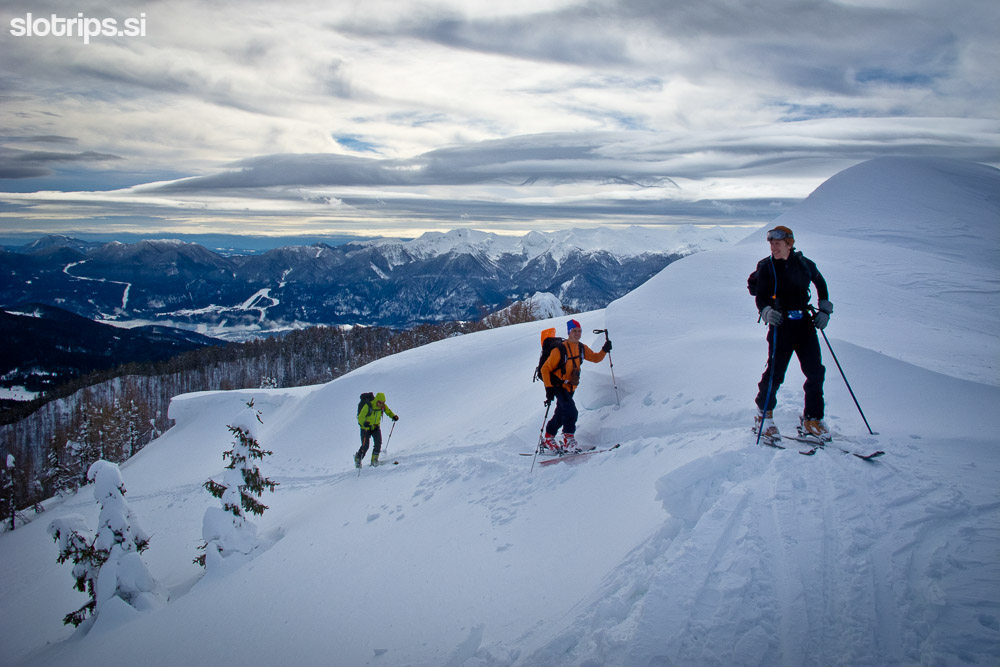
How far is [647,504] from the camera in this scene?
242 inches

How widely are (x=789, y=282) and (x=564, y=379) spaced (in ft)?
13.0

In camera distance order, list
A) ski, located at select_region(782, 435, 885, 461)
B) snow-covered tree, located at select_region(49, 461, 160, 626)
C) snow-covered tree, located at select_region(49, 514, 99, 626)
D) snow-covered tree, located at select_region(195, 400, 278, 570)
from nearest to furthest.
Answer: ski, located at select_region(782, 435, 885, 461) < snow-covered tree, located at select_region(49, 461, 160, 626) < snow-covered tree, located at select_region(195, 400, 278, 570) < snow-covered tree, located at select_region(49, 514, 99, 626)

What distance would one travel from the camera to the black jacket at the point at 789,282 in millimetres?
6577

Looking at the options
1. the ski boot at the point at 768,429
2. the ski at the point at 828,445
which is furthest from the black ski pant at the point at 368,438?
the ski at the point at 828,445

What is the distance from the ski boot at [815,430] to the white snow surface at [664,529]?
0.35 meters

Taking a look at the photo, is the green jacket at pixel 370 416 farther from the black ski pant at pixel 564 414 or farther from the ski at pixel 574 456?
the ski at pixel 574 456

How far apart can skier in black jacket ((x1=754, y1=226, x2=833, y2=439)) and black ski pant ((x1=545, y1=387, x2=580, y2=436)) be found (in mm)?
3173

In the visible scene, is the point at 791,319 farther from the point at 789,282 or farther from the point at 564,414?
the point at 564,414

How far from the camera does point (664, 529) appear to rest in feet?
17.8

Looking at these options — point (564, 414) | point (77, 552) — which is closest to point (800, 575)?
point (564, 414)

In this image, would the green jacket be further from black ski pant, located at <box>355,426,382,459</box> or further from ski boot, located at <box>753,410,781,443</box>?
ski boot, located at <box>753,410,781,443</box>

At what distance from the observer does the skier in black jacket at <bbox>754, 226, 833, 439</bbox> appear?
6.51 metres

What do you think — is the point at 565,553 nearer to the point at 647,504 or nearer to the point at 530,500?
the point at 647,504

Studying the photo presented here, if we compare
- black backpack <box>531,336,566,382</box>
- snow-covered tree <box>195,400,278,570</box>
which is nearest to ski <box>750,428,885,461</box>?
black backpack <box>531,336,566,382</box>
